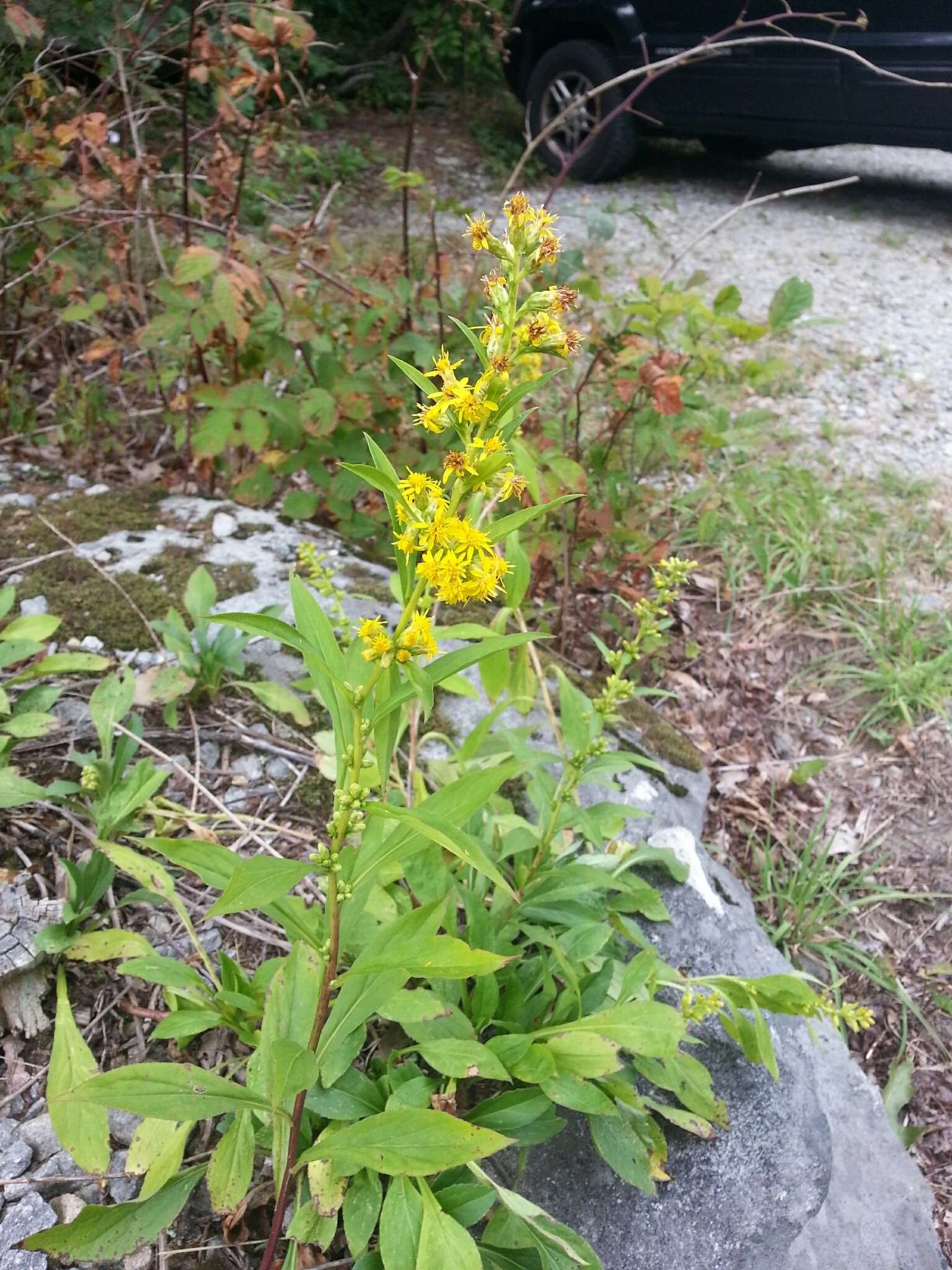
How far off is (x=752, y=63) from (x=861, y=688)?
5606 mm

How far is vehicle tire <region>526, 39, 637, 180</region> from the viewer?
22.1ft

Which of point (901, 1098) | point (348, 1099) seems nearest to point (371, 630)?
point (348, 1099)

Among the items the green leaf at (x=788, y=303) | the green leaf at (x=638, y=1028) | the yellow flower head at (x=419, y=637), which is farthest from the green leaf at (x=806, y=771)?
the yellow flower head at (x=419, y=637)

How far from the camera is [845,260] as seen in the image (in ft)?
21.3

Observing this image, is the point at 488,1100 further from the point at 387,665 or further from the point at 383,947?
the point at 387,665

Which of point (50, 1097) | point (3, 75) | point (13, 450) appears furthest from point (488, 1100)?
point (3, 75)

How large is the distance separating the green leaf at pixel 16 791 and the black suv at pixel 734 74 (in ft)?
17.8

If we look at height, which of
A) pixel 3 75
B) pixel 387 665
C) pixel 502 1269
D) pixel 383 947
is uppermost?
pixel 3 75

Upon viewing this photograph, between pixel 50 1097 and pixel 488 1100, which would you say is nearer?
pixel 50 1097

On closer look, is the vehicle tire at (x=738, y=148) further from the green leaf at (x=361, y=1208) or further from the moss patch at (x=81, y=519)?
the green leaf at (x=361, y=1208)

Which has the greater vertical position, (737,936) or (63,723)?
(63,723)

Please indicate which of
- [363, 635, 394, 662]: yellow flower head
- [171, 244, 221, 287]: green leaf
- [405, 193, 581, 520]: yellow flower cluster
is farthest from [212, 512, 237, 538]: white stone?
[363, 635, 394, 662]: yellow flower head

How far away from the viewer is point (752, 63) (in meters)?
6.45

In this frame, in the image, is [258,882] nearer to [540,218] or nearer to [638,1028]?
[638,1028]
